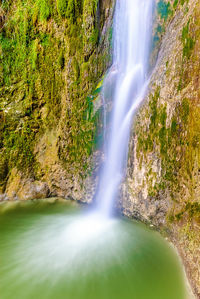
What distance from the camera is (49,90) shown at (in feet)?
24.8

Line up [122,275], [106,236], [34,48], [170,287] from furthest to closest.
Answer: [34,48] → [106,236] → [122,275] → [170,287]

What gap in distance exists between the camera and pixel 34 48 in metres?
7.58

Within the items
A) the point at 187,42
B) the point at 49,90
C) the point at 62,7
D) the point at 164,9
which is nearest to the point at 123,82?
the point at 164,9

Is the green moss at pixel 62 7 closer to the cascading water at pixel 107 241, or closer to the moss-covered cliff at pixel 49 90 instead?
the moss-covered cliff at pixel 49 90

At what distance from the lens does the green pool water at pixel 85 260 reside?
141 inches

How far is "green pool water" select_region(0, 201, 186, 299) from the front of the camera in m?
3.59

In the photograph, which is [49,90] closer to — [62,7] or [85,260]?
[62,7]

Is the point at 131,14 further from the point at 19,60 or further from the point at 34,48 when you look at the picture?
the point at 19,60

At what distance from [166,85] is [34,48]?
15.6 ft

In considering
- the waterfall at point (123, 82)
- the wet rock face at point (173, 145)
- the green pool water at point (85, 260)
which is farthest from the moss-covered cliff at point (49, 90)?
the wet rock face at point (173, 145)

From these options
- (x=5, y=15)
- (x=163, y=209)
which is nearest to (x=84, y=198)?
(x=163, y=209)

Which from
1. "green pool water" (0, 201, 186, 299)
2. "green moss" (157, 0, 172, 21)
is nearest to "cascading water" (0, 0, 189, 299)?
"green pool water" (0, 201, 186, 299)

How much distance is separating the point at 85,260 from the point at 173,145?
8.28ft

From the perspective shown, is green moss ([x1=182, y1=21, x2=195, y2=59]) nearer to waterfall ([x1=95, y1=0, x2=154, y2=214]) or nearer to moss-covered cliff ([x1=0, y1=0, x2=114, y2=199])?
waterfall ([x1=95, y1=0, x2=154, y2=214])
